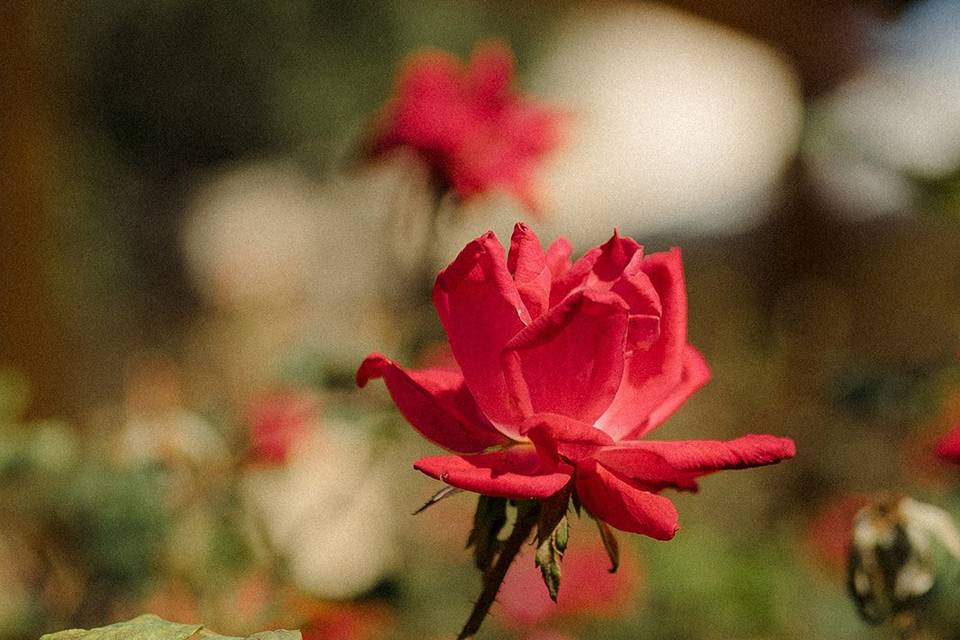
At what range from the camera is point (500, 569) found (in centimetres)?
35

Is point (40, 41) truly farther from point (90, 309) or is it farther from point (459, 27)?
point (459, 27)

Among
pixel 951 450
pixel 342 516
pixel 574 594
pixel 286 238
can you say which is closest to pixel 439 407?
pixel 951 450

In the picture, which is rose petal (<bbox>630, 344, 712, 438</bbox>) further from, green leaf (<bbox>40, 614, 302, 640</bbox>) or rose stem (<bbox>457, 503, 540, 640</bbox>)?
green leaf (<bbox>40, 614, 302, 640</bbox>)

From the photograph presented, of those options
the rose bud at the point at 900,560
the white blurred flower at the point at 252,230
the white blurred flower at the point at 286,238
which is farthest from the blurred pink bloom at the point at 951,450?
the white blurred flower at the point at 252,230

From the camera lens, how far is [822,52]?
7.28ft

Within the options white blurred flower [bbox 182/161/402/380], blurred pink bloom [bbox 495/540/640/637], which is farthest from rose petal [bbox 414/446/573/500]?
white blurred flower [bbox 182/161/402/380]

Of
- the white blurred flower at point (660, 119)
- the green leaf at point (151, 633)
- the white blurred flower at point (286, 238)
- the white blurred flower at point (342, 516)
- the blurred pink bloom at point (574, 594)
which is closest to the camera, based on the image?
the green leaf at point (151, 633)

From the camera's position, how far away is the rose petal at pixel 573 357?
34 centimetres

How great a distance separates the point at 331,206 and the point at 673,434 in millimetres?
3110

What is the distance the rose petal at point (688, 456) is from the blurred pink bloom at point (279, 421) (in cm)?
62

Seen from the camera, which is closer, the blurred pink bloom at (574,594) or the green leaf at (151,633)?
the green leaf at (151,633)

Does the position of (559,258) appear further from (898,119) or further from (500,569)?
(898,119)

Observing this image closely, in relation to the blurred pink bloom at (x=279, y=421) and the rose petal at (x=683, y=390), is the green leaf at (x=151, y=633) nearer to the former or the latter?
the rose petal at (x=683, y=390)

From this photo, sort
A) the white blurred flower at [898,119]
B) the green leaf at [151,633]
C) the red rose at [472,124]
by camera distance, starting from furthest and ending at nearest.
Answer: the red rose at [472,124] < the white blurred flower at [898,119] < the green leaf at [151,633]
